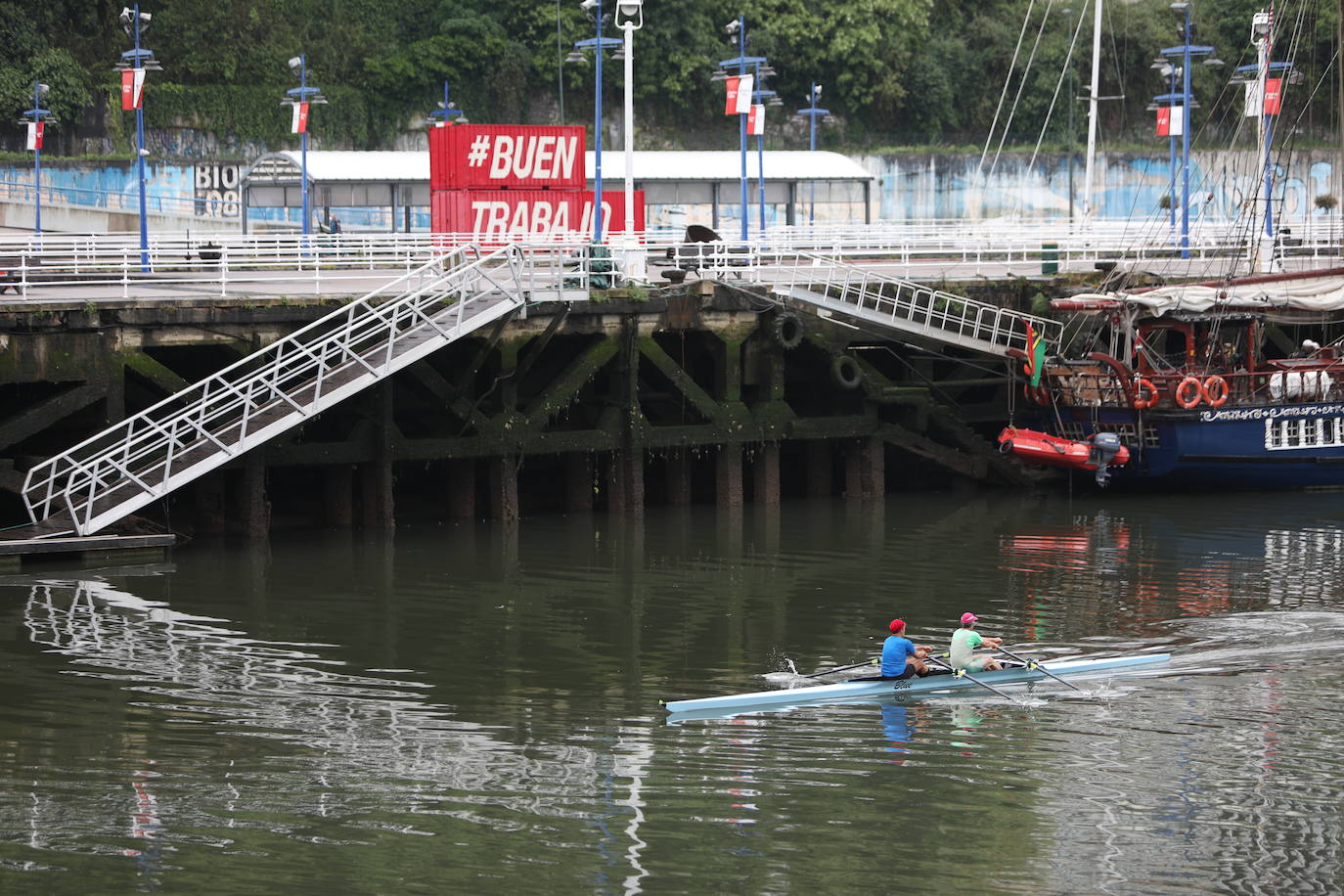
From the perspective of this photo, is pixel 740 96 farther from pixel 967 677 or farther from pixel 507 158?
pixel 967 677

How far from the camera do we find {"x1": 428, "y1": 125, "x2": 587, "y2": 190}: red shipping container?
4153 centimetres

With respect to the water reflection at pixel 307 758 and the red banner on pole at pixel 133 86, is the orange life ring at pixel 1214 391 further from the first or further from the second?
the red banner on pole at pixel 133 86

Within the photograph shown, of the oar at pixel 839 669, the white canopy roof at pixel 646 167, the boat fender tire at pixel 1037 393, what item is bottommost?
the oar at pixel 839 669

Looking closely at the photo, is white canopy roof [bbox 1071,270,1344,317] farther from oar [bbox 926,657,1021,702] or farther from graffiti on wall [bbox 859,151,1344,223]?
graffiti on wall [bbox 859,151,1344,223]

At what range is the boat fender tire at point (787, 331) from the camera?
117 ft

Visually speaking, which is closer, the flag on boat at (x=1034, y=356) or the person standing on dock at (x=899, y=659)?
the person standing on dock at (x=899, y=659)

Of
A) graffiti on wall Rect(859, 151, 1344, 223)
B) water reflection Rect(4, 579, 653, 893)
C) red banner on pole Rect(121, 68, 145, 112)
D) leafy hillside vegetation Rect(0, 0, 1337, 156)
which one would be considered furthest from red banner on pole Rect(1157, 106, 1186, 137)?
water reflection Rect(4, 579, 653, 893)

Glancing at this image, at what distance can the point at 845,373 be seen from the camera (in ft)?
121

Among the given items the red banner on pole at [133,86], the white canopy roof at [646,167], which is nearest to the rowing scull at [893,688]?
the red banner on pole at [133,86]

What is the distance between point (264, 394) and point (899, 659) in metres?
13.9

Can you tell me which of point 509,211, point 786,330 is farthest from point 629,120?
point 509,211

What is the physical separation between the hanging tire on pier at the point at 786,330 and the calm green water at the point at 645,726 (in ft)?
14.7

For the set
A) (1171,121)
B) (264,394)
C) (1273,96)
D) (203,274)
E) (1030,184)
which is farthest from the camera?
(1030,184)

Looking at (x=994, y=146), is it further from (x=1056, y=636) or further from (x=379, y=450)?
(x=1056, y=636)
